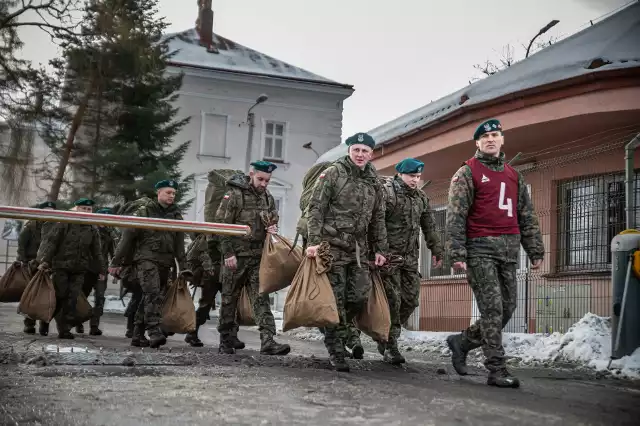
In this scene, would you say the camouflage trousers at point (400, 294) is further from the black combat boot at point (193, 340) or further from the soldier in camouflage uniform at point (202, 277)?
the black combat boot at point (193, 340)

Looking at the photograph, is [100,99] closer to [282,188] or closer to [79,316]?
[282,188]

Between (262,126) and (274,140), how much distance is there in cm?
83

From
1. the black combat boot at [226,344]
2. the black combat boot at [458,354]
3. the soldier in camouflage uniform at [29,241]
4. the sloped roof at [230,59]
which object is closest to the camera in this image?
the black combat boot at [458,354]

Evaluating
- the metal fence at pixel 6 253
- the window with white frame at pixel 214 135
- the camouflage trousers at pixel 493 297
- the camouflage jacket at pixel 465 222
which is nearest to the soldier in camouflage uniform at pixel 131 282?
the camouflage jacket at pixel 465 222

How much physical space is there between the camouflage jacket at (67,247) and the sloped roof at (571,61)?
6.12 m

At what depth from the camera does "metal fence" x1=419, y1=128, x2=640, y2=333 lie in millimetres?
11016

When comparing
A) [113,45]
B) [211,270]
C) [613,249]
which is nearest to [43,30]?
[113,45]

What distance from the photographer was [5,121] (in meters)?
17.6

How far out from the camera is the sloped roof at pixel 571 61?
12.0 meters

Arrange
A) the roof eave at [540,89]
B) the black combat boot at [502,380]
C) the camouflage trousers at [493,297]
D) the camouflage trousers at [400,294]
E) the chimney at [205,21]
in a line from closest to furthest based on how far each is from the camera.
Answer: the black combat boot at [502,380]
the camouflage trousers at [493,297]
the camouflage trousers at [400,294]
the roof eave at [540,89]
the chimney at [205,21]

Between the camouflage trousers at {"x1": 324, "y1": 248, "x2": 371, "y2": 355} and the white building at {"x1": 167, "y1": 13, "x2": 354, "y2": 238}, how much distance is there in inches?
1103

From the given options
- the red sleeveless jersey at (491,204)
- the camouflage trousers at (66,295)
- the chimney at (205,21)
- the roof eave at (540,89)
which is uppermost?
the chimney at (205,21)

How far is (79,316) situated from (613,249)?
7453mm

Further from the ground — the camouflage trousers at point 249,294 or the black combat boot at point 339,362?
the camouflage trousers at point 249,294
